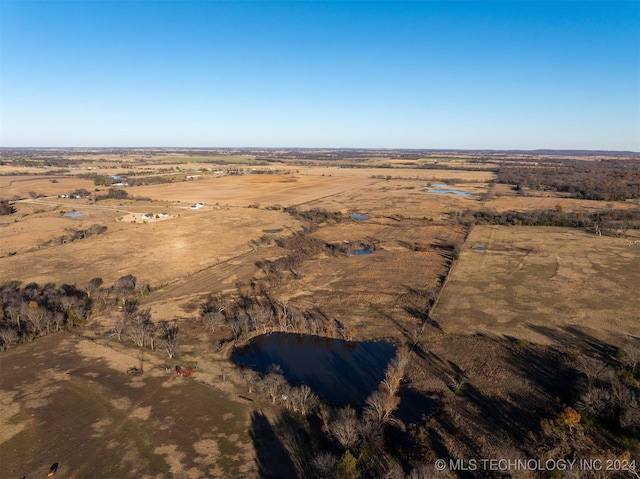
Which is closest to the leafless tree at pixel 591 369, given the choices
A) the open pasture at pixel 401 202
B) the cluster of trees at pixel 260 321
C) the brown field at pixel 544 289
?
the brown field at pixel 544 289

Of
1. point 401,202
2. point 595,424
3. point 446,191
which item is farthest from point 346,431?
point 446,191

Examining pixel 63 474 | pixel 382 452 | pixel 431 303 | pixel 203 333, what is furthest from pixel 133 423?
pixel 431 303

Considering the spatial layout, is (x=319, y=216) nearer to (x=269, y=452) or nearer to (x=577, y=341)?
(x=577, y=341)

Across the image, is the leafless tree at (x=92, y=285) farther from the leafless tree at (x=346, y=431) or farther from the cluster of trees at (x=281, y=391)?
the leafless tree at (x=346, y=431)

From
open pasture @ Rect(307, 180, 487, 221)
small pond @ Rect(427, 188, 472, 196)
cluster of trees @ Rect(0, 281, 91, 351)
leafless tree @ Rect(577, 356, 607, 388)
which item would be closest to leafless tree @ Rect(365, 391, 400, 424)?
leafless tree @ Rect(577, 356, 607, 388)

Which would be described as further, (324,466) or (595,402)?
(595,402)

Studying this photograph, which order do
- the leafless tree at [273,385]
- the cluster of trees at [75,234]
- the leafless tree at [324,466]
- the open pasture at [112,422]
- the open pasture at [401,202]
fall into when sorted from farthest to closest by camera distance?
the open pasture at [401,202] < the cluster of trees at [75,234] < the leafless tree at [273,385] < the open pasture at [112,422] < the leafless tree at [324,466]
